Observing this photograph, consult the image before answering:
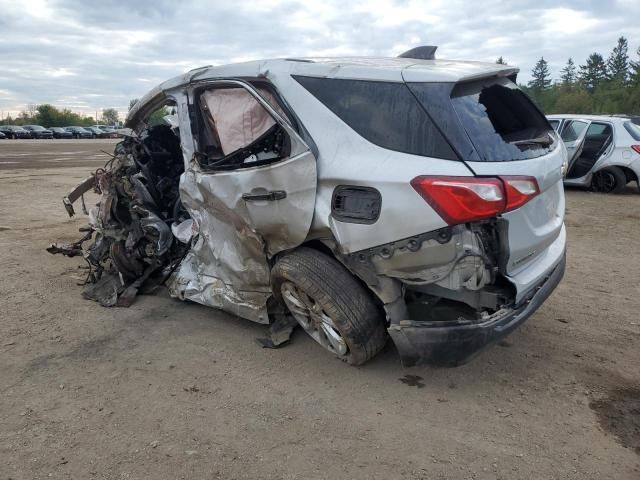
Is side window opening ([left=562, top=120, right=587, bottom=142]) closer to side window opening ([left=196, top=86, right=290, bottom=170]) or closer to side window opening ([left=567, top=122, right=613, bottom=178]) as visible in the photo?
side window opening ([left=567, top=122, right=613, bottom=178])

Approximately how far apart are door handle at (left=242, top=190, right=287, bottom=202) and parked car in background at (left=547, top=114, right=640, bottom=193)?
27.9 ft

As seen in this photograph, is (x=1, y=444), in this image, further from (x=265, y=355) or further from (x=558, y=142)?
(x=558, y=142)

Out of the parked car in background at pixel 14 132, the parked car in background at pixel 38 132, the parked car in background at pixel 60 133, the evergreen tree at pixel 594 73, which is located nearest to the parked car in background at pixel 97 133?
the parked car in background at pixel 60 133

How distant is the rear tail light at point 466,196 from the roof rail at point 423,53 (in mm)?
1483

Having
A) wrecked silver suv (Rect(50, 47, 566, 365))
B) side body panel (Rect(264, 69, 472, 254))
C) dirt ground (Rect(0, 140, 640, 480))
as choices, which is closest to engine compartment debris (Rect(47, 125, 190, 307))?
dirt ground (Rect(0, 140, 640, 480))

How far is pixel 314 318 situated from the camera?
3264 mm

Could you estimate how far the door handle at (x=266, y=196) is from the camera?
3166 millimetres

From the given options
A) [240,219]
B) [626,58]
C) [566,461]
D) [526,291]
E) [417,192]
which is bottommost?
[566,461]

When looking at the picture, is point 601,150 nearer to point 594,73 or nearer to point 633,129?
point 633,129

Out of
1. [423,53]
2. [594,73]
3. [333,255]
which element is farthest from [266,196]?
[594,73]

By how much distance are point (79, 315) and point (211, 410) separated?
1.94 metres

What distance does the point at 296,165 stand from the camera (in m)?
3.06

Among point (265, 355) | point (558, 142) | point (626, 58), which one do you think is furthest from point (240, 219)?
point (626, 58)

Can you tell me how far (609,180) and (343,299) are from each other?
976 centimetres
